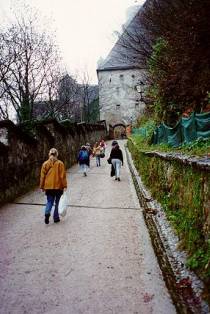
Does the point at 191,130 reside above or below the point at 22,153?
above

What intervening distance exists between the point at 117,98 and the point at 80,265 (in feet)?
207

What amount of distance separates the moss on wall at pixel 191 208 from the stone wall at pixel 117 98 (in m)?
57.8

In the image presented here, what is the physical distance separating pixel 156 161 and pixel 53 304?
7.85 metres

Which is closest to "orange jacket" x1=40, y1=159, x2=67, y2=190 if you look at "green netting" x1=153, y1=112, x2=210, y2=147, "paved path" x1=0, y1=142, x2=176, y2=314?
"paved path" x1=0, y1=142, x2=176, y2=314

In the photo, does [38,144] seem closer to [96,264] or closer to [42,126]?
[42,126]

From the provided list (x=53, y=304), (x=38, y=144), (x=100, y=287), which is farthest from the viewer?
(x=38, y=144)

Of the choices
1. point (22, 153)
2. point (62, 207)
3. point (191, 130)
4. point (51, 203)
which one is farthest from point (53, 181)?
point (22, 153)

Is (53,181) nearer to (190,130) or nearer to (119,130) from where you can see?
(190,130)

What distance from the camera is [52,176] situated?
9.08m

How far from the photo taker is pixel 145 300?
461 centimetres

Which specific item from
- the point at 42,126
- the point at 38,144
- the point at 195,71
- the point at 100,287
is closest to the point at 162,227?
the point at 100,287

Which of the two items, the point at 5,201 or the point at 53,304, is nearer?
the point at 53,304

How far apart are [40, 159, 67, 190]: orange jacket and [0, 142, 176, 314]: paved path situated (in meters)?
0.92

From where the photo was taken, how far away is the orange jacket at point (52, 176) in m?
9.04
